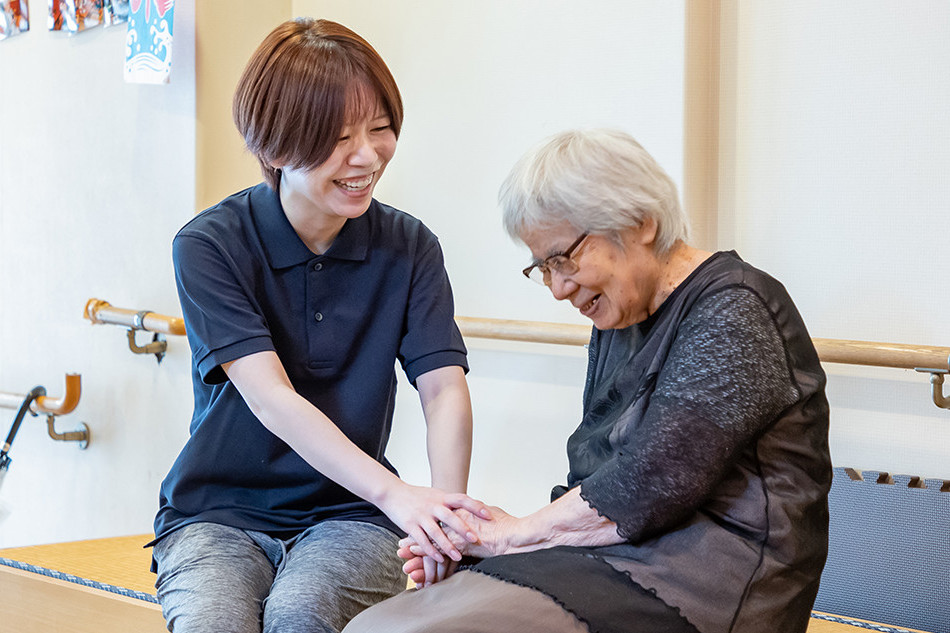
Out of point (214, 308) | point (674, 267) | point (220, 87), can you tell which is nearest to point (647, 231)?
point (674, 267)

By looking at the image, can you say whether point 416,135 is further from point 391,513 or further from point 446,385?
point 391,513

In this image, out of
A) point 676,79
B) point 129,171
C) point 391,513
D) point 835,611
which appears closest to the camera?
point 391,513

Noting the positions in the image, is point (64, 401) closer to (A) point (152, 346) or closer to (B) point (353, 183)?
(A) point (152, 346)

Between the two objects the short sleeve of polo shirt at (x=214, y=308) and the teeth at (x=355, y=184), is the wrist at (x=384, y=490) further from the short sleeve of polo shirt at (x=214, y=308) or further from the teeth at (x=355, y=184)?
the teeth at (x=355, y=184)

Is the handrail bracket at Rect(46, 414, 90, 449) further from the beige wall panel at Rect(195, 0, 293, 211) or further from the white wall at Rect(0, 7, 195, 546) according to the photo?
the beige wall panel at Rect(195, 0, 293, 211)

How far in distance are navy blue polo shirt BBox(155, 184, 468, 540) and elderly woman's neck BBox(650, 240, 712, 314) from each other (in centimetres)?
44

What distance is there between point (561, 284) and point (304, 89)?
0.48m

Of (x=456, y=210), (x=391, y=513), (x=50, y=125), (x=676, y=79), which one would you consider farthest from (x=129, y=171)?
(x=391, y=513)

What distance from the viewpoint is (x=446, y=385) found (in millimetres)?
1755

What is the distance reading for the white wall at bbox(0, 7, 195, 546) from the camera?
306 cm

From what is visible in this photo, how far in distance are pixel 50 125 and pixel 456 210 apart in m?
1.53

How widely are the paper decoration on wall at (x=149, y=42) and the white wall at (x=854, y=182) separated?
57.4 inches

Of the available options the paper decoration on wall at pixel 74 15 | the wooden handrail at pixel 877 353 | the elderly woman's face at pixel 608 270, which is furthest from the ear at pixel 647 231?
the paper decoration on wall at pixel 74 15

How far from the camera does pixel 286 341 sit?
5.57 feet
